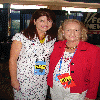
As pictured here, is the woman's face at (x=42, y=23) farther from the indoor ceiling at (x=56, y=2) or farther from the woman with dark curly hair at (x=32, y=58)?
the indoor ceiling at (x=56, y=2)

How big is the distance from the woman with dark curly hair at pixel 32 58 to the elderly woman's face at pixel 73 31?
285mm

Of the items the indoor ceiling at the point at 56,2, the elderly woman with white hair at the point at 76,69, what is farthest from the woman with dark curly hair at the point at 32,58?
the indoor ceiling at the point at 56,2

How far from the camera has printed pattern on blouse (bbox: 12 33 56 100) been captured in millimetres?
1387

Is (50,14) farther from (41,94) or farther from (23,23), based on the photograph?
(23,23)

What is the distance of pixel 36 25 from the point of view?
1.47 m

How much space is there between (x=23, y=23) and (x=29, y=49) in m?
5.79

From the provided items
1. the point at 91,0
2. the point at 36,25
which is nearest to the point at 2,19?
the point at 91,0

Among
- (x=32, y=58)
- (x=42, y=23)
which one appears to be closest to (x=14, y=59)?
(x=32, y=58)

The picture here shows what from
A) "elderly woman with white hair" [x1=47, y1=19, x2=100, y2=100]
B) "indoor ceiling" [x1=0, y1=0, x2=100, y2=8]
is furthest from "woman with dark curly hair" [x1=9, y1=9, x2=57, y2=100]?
"indoor ceiling" [x1=0, y1=0, x2=100, y2=8]

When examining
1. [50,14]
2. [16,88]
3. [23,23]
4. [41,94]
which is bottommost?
[41,94]

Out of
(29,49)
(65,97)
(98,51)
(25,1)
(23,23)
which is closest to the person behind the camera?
(98,51)

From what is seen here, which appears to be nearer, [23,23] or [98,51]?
[98,51]

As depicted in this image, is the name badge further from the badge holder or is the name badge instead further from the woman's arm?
the woman's arm

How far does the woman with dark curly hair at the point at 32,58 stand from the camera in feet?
4.54
